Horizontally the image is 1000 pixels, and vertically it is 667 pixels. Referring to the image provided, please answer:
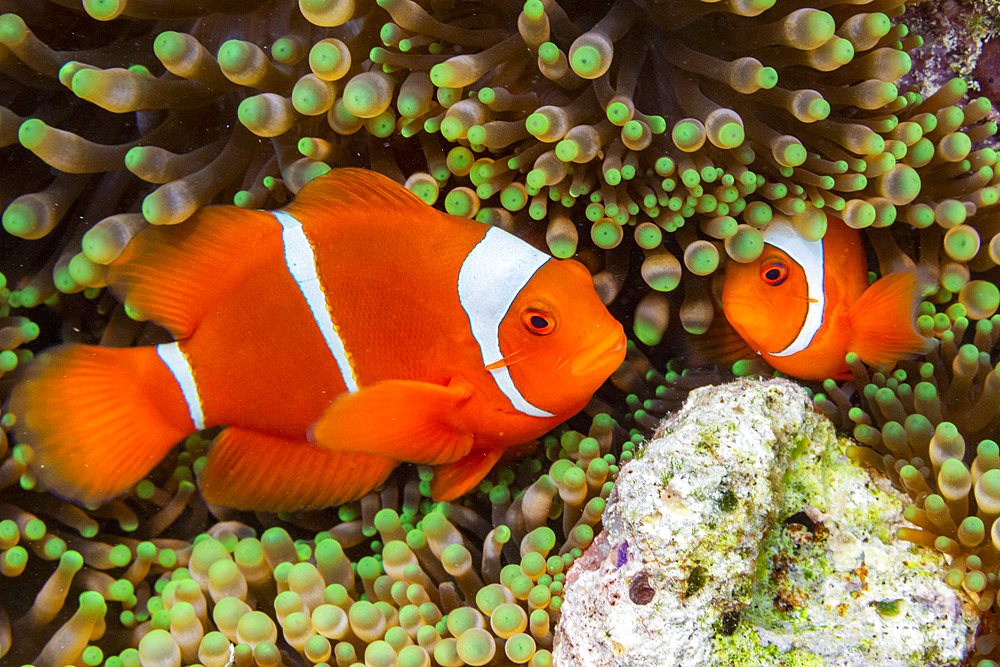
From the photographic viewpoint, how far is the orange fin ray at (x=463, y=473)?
55.1 inches

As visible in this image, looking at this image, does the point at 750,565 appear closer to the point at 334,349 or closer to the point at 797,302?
the point at 797,302

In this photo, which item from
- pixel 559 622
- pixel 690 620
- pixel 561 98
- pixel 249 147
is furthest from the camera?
pixel 249 147

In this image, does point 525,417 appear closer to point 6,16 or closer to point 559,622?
point 559,622

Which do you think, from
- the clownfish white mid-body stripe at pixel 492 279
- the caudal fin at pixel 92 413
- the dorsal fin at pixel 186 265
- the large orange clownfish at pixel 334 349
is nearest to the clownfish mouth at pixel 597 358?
the large orange clownfish at pixel 334 349

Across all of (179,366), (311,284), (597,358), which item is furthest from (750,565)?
(179,366)

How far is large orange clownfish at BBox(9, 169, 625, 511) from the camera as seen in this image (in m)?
1.28

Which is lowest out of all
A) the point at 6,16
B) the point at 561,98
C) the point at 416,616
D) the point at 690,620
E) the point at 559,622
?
the point at 416,616

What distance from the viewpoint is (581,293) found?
1278 mm

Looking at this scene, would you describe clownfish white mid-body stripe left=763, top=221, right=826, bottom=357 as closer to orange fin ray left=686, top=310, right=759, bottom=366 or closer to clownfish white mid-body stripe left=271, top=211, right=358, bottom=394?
orange fin ray left=686, top=310, right=759, bottom=366

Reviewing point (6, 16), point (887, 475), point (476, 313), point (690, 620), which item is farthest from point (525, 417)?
point (6, 16)

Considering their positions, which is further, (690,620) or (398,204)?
(398,204)

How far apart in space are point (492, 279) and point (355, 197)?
0.97 ft

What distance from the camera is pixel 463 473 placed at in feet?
4.65

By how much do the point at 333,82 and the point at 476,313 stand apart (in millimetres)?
482
